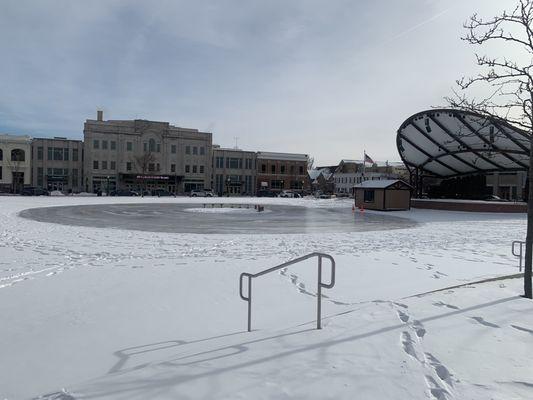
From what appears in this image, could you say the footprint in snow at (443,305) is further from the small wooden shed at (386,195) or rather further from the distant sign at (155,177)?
the distant sign at (155,177)

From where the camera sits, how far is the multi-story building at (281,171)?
312 feet

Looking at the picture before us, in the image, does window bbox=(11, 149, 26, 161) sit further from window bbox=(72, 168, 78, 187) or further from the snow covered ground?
the snow covered ground

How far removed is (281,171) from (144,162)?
1252 inches

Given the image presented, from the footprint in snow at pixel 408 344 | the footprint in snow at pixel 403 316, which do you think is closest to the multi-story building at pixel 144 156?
the footprint in snow at pixel 403 316

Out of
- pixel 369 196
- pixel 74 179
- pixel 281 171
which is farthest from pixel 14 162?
pixel 369 196

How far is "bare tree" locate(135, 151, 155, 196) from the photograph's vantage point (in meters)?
78.5

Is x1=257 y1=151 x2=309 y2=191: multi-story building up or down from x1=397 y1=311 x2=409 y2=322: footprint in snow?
up

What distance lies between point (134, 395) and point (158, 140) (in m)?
82.6

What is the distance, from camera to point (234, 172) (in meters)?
92.6

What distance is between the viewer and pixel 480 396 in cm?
360

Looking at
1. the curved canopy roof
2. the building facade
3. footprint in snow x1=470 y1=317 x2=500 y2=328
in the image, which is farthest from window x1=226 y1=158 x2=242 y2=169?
footprint in snow x1=470 y1=317 x2=500 y2=328

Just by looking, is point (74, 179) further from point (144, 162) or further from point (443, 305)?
point (443, 305)

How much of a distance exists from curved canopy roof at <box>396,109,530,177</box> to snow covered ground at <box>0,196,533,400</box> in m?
29.7

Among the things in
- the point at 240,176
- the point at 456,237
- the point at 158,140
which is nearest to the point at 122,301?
the point at 456,237
